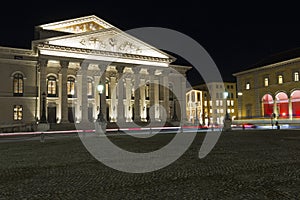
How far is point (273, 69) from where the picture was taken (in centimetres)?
5162

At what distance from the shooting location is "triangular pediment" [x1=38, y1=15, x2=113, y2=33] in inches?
1668

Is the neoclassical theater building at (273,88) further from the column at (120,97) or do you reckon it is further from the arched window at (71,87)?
the arched window at (71,87)

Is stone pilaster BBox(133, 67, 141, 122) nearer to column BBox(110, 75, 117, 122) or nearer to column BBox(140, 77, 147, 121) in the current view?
column BBox(140, 77, 147, 121)

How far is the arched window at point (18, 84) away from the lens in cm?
4338

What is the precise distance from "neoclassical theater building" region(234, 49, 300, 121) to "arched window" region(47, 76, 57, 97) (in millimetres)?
31381

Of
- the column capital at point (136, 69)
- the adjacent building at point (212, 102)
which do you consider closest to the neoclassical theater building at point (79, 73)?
the column capital at point (136, 69)

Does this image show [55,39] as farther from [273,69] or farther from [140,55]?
[273,69]

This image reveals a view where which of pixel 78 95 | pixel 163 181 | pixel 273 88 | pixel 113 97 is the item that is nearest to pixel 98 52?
pixel 78 95

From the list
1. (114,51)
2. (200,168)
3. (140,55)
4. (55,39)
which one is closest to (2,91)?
(55,39)

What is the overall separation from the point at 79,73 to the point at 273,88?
35292 millimetres

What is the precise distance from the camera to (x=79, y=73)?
44.3 metres

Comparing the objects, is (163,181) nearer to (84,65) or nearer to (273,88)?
(84,65)

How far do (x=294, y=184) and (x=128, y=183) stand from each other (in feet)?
12.8

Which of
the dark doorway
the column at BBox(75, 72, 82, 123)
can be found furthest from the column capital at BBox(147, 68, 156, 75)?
the dark doorway
